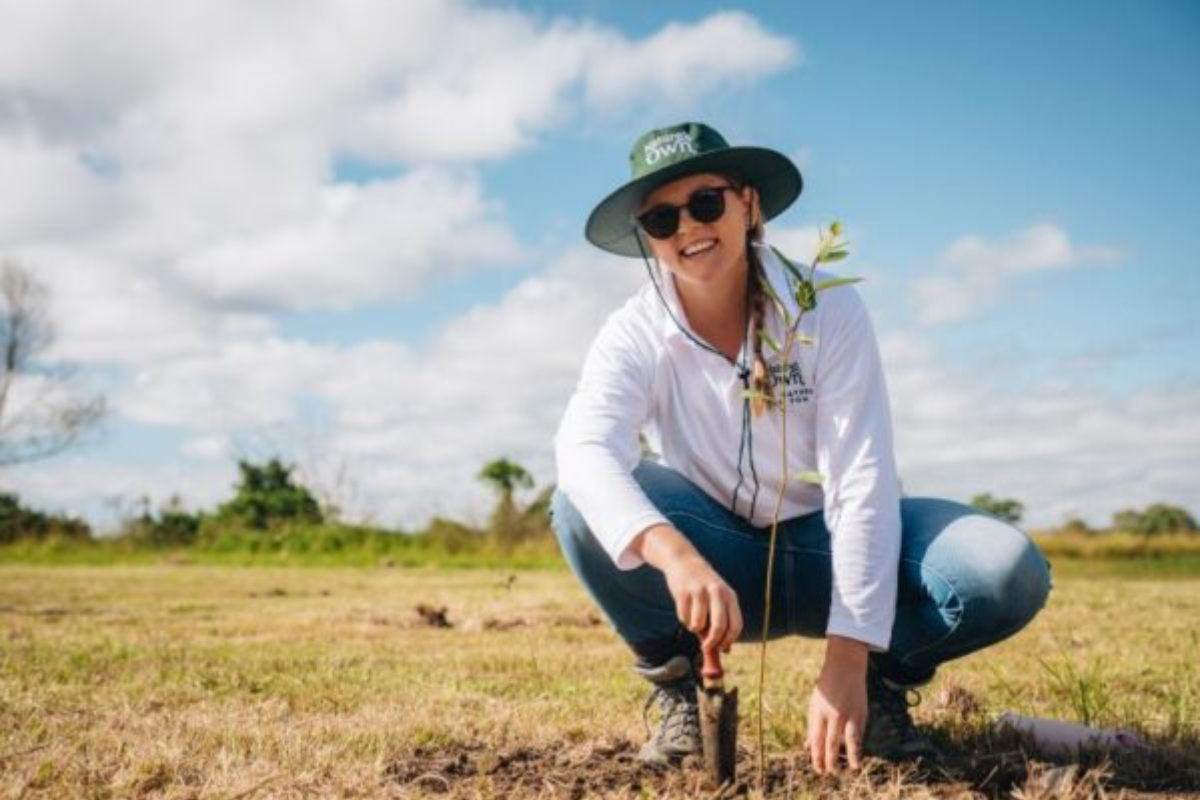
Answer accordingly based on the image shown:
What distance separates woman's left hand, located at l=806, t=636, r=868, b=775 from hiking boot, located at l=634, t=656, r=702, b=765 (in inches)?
18.4

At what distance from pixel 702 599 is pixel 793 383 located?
3.15 feet

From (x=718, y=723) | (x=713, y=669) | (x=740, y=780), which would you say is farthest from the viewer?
(x=740, y=780)

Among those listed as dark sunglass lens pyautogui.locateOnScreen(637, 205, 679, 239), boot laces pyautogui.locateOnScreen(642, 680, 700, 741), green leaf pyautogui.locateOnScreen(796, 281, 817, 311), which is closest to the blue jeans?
boot laces pyautogui.locateOnScreen(642, 680, 700, 741)

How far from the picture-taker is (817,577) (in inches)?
128

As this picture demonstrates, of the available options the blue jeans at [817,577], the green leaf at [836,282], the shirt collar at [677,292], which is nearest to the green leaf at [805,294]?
the green leaf at [836,282]

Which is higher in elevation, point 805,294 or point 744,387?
point 805,294

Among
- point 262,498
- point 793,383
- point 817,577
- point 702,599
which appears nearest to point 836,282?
point 793,383

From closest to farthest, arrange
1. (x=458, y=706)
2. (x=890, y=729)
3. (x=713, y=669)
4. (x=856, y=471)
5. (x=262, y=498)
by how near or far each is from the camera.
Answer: (x=713, y=669) < (x=856, y=471) < (x=890, y=729) < (x=458, y=706) < (x=262, y=498)

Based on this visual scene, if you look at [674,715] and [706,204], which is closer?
[706,204]

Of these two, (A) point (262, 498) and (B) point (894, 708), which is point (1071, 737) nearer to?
(B) point (894, 708)

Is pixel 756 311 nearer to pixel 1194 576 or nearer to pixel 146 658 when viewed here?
pixel 146 658

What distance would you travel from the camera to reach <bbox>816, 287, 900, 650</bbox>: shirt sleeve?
2.72 metres

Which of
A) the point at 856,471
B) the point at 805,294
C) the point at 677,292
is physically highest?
the point at 677,292

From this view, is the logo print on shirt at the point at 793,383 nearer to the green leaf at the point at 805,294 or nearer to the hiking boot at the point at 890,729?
the green leaf at the point at 805,294
